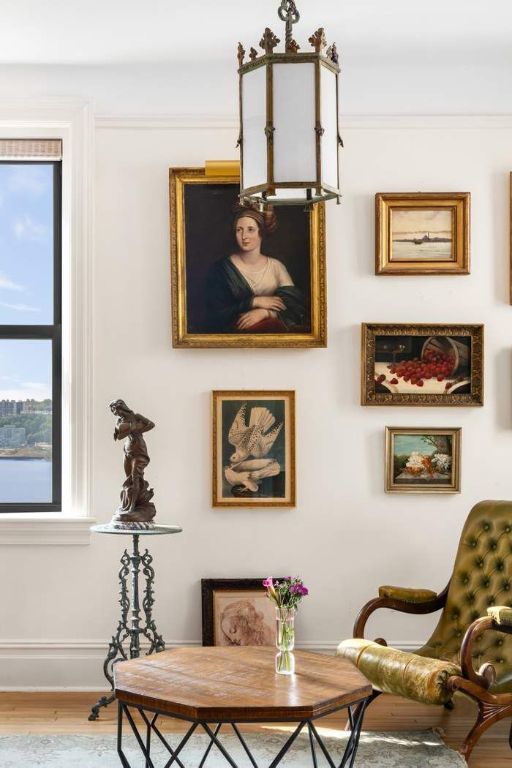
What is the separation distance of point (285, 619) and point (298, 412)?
1771 mm

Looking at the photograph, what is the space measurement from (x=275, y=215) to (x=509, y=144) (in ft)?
4.40

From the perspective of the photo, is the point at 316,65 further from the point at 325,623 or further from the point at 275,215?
the point at 325,623

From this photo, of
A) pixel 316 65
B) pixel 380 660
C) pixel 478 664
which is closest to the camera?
pixel 316 65

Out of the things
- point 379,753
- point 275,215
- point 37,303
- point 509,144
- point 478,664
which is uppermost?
point 509,144

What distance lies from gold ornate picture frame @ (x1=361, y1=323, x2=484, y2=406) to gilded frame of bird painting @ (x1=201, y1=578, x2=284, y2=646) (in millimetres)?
1215

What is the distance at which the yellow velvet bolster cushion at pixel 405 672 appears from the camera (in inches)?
153

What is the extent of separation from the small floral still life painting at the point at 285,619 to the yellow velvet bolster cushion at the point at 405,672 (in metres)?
0.65

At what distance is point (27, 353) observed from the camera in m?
5.37

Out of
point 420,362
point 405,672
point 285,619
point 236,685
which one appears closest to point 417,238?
point 420,362

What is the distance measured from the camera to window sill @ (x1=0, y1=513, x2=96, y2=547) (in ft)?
16.7

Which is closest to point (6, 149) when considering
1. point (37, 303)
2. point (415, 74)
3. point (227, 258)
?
point (37, 303)

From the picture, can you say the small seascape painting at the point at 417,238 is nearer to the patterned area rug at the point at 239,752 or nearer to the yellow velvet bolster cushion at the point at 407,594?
the yellow velvet bolster cushion at the point at 407,594

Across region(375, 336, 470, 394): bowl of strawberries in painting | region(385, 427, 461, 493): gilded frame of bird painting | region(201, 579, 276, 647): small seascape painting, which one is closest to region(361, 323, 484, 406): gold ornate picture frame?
region(375, 336, 470, 394): bowl of strawberries in painting

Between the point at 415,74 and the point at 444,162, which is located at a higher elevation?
the point at 415,74
